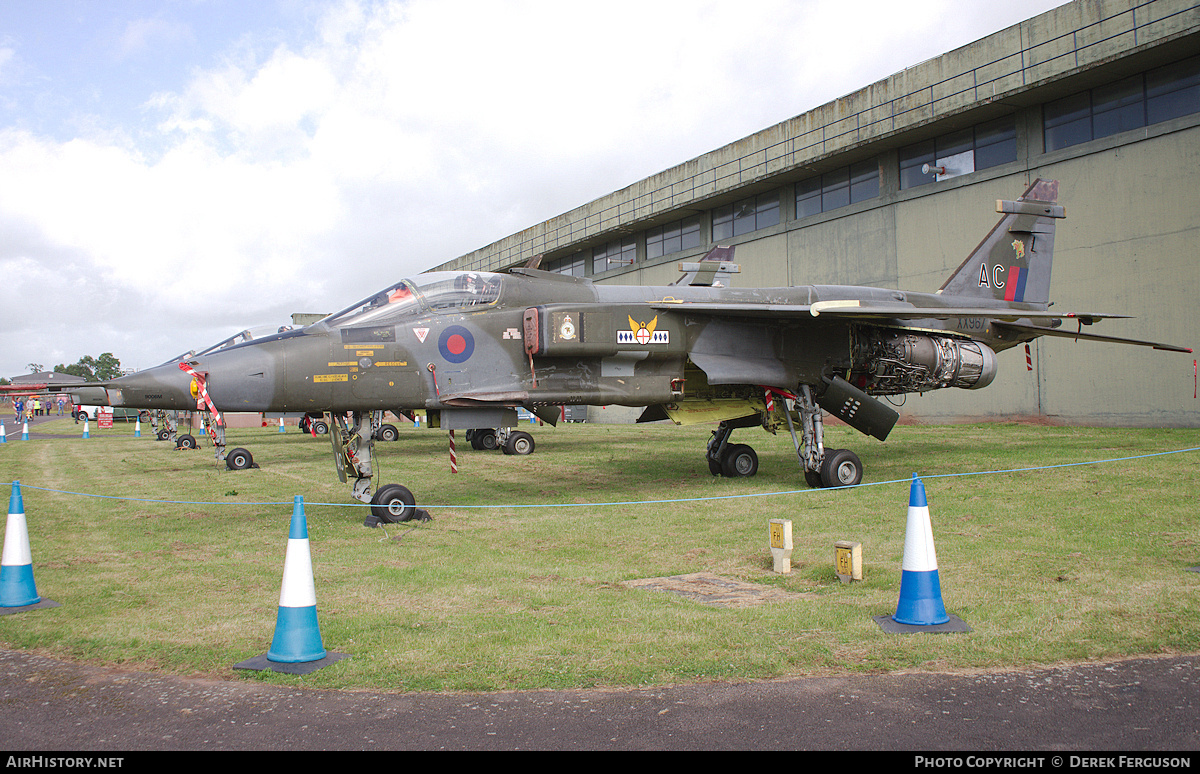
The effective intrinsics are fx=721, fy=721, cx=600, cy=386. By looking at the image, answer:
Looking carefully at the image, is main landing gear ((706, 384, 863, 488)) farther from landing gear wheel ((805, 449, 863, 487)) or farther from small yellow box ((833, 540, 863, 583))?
small yellow box ((833, 540, 863, 583))

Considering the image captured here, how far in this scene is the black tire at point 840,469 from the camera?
35.1 feet

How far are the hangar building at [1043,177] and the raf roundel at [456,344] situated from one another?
Answer: 17.9 meters

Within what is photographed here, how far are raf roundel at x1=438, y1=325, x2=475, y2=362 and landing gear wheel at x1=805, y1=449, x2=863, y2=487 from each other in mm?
5468

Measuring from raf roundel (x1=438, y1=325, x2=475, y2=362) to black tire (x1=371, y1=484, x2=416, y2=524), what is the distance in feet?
6.14

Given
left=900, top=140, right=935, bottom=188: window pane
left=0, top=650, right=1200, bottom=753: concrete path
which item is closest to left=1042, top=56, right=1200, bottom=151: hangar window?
left=900, top=140, right=935, bottom=188: window pane

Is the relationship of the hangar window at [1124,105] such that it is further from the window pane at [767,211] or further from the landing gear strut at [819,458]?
the landing gear strut at [819,458]

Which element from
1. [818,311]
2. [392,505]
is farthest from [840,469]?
[392,505]

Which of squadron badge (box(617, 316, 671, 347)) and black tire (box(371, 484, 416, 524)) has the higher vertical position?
squadron badge (box(617, 316, 671, 347))

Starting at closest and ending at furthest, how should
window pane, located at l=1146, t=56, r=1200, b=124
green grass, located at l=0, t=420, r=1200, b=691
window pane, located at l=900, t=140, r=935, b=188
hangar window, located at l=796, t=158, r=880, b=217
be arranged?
green grass, located at l=0, t=420, r=1200, b=691 < window pane, located at l=1146, t=56, r=1200, b=124 < window pane, located at l=900, t=140, r=935, b=188 < hangar window, located at l=796, t=158, r=880, b=217

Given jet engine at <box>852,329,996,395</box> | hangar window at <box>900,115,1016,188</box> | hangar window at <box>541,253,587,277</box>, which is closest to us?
jet engine at <box>852,329,996,395</box>

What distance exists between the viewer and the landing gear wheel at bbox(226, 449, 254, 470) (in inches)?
663

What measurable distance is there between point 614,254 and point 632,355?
28.9m

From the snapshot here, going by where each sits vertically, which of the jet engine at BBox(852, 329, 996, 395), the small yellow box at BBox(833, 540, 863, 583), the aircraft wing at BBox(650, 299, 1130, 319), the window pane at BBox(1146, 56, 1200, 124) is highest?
the window pane at BBox(1146, 56, 1200, 124)

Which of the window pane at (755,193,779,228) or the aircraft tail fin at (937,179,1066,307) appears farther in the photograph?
the window pane at (755,193,779,228)
